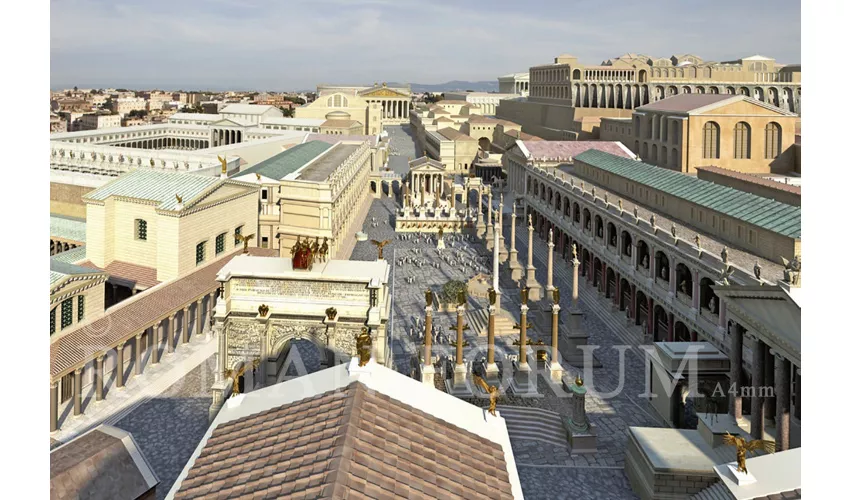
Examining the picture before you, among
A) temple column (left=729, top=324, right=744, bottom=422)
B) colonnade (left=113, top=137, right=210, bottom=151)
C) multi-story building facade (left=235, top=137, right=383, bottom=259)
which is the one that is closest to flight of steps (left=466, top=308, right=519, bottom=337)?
multi-story building facade (left=235, top=137, right=383, bottom=259)

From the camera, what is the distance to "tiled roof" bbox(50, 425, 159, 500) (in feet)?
58.7

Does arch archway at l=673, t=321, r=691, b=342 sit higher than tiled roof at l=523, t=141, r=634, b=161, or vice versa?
tiled roof at l=523, t=141, r=634, b=161

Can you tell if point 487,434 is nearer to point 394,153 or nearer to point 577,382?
point 577,382

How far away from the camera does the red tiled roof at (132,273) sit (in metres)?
41.1

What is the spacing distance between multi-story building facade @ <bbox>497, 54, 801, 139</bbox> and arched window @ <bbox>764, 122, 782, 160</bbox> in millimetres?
32581

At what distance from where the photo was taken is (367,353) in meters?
16.7

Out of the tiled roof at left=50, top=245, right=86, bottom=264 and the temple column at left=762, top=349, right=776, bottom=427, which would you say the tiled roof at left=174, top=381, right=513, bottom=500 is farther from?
the tiled roof at left=50, top=245, right=86, bottom=264

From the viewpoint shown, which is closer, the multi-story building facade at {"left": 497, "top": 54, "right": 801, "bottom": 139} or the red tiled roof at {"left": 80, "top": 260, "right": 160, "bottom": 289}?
the red tiled roof at {"left": 80, "top": 260, "right": 160, "bottom": 289}

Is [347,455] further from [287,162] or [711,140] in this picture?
[711,140]

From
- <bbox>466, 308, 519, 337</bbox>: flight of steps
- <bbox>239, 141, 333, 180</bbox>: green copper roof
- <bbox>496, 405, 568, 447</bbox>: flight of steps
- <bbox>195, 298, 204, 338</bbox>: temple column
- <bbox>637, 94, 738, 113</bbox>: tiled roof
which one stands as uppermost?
<bbox>637, 94, 738, 113</bbox>: tiled roof

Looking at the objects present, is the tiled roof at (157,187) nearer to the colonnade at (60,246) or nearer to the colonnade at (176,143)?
the colonnade at (60,246)

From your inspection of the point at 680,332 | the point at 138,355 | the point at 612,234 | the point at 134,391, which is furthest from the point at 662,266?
the point at 134,391
